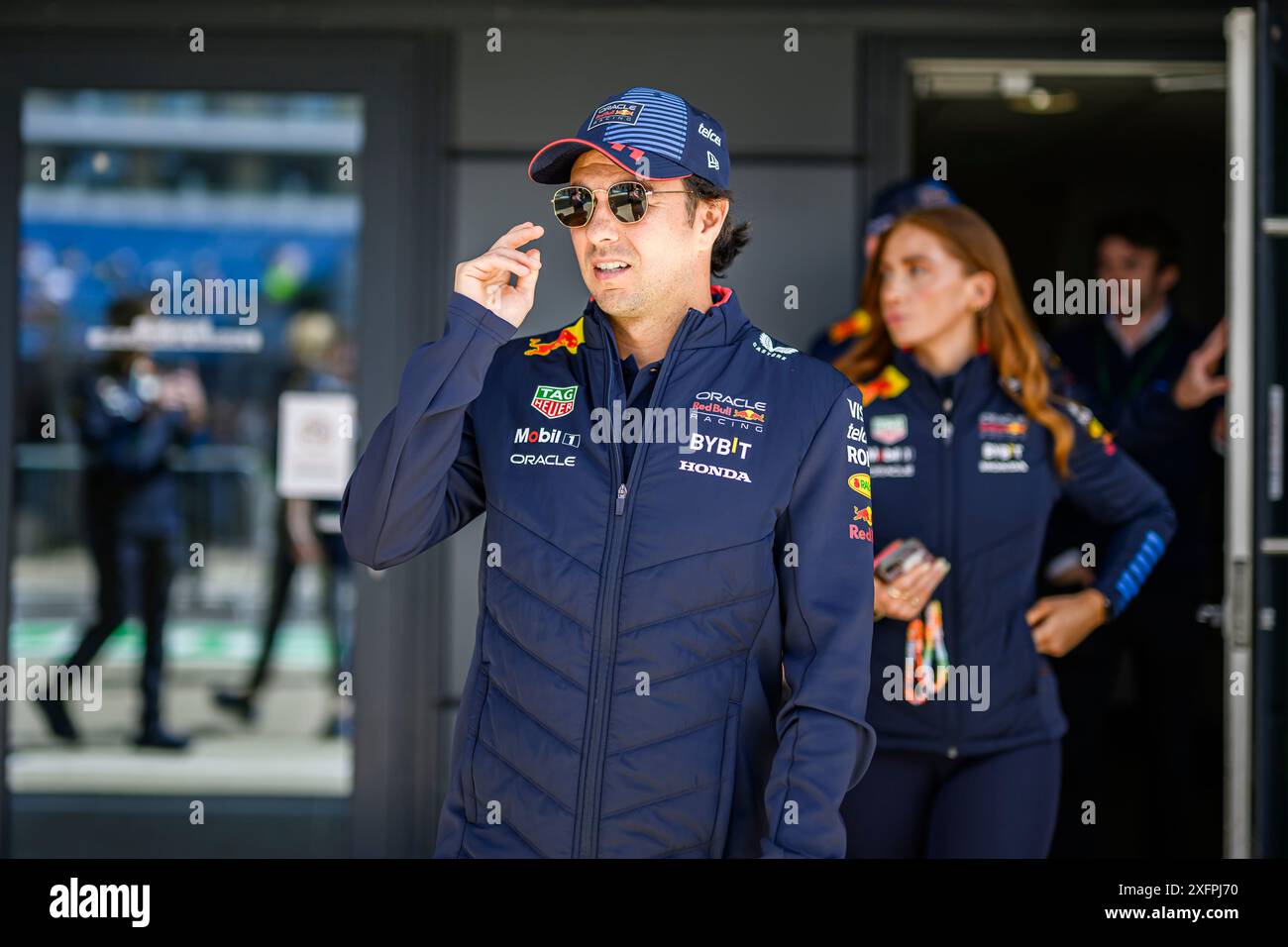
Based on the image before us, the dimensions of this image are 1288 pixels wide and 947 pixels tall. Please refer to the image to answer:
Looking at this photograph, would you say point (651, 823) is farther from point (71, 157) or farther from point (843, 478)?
point (71, 157)

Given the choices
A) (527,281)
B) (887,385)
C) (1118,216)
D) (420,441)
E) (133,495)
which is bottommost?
(133,495)

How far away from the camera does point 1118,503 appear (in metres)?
3.35

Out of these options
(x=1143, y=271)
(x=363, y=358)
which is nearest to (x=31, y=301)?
(x=363, y=358)

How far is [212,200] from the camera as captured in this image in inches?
274

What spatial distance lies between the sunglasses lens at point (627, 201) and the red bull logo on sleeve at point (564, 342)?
219 mm

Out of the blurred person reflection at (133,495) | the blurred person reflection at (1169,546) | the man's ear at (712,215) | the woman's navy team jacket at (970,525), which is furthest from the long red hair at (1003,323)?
the blurred person reflection at (133,495)

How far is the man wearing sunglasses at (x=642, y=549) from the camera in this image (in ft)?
6.75

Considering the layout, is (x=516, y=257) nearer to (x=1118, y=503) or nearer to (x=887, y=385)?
(x=887, y=385)

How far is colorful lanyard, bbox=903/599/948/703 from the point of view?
297cm

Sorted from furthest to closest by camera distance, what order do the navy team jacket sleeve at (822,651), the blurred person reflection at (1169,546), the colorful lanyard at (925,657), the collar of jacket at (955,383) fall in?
the blurred person reflection at (1169,546) < the collar of jacket at (955,383) < the colorful lanyard at (925,657) < the navy team jacket sleeve at (822,651)

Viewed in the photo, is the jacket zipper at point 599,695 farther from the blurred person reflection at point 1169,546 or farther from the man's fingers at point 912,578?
the blurred person reflection at point 1169,546

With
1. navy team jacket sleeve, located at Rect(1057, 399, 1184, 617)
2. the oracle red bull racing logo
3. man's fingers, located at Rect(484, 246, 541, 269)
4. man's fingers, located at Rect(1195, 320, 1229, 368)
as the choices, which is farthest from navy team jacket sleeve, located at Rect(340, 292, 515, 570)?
man's fingers, located at Rect(1195, 320, 1229, 368)

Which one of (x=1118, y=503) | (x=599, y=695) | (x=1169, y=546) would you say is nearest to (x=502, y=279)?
(x=599, y=695)

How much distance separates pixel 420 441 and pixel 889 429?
1475mm
